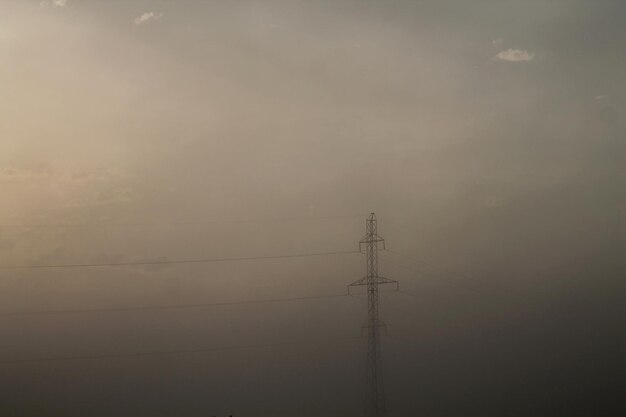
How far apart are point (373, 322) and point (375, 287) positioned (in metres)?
1.35

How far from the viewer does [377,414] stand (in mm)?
16891

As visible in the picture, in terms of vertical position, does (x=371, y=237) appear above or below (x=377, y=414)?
above

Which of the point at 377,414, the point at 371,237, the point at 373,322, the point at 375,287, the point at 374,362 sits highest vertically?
the point at 371,237

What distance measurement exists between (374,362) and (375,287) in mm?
2877

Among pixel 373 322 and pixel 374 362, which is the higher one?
pixel 373 322

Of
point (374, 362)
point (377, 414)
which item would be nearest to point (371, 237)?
point (374, 362)

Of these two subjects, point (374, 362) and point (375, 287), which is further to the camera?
point (374, 362)

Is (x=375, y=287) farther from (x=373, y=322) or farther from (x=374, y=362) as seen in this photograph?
(x=374, y=362)

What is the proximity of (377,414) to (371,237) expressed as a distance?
598cm

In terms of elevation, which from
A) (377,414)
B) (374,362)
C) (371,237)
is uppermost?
(371,237)

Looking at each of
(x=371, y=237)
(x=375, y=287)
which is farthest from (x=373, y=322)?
(x=371, y=237)

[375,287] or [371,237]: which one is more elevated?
[371,237]

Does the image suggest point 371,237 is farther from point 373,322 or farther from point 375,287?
point 373,322

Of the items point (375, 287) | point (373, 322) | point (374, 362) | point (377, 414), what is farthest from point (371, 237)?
point (377, 414)
